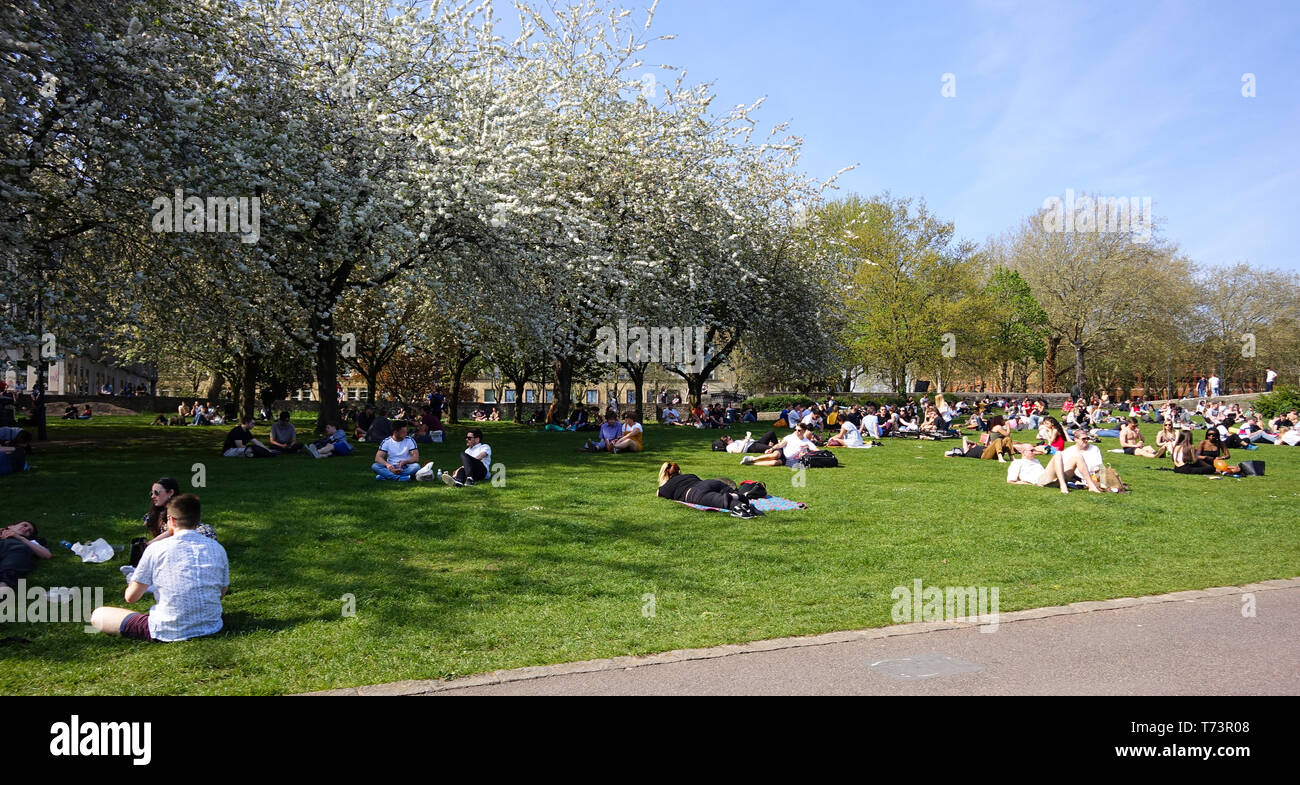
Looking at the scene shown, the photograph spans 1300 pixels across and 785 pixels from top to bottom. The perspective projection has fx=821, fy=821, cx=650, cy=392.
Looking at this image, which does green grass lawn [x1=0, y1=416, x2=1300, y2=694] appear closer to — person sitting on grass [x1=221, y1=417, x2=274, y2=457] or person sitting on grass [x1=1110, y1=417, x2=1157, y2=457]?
person sitting on grass [x1=221, y1=417, x2=274, y2=457]

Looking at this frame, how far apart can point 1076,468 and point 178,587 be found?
1416 centimetres

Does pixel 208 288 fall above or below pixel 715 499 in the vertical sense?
above

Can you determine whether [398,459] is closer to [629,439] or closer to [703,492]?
[703,492]

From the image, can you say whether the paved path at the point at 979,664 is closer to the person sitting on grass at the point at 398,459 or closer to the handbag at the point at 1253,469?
A: the person sitting on grass at the point at 398,459

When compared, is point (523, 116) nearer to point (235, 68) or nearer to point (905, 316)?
point (235, 68)

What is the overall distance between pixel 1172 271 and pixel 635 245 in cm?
5111

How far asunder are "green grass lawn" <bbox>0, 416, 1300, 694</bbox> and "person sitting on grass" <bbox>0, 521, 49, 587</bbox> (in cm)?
24

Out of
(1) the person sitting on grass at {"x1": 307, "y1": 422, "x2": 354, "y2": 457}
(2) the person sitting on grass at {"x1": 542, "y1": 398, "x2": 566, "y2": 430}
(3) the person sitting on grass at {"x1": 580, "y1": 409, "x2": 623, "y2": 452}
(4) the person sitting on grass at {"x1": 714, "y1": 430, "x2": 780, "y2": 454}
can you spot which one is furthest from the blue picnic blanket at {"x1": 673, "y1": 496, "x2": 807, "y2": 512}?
(2) the person sitting on grass at {"x1": 542, "y1": 398, "x2": 566, "y2": 430}

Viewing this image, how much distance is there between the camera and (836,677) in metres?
5.74

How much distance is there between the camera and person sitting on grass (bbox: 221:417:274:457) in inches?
700

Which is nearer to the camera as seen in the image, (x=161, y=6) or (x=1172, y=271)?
(x=161, y=6)

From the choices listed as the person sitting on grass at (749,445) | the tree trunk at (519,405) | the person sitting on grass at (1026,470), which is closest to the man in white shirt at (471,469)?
the person sitting on grass at (749,445)

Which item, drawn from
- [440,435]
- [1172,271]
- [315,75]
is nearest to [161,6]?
[315,75]
